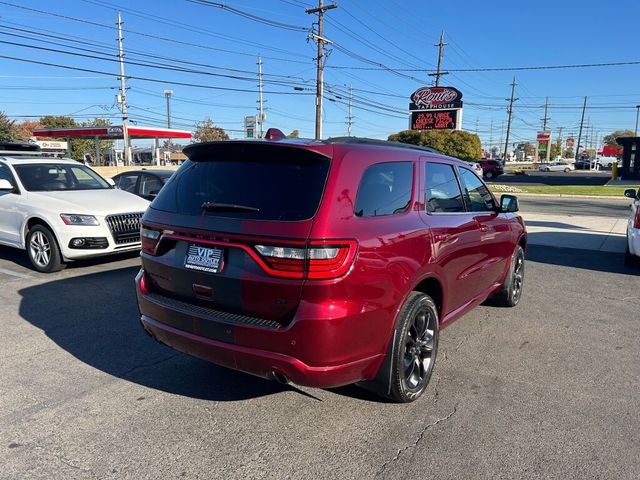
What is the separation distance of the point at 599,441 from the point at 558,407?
0.43 meters

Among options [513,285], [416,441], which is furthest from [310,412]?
[513,285]

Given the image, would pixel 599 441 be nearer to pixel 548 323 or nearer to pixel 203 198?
pixel 548 323

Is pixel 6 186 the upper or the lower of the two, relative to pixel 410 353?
upper

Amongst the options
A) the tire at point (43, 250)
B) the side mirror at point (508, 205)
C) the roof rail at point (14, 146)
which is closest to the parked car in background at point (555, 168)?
the roof rail at point (14, 146)

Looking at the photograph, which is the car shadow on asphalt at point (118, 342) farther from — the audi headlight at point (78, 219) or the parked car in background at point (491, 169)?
the parked car in background at point (491, 169)

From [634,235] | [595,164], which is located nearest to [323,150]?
[634,235]

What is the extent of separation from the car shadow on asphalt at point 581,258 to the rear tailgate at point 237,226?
6.83 metres

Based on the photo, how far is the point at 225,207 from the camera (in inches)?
121

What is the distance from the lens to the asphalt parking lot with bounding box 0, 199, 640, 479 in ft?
9.07

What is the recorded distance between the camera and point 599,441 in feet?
9.87

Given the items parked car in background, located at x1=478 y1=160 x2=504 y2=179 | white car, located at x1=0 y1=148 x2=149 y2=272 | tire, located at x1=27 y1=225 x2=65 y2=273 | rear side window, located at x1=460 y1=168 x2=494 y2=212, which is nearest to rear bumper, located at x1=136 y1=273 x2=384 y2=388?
rear side window, located at x1=460 y1=168 x2=494 y2=212

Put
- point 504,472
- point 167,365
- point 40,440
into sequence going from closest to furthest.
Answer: point 504,472 → point 40,440 → point 167,365

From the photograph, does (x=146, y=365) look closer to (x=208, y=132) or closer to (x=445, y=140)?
(x=445, y=140)

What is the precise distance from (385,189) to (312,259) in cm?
88
